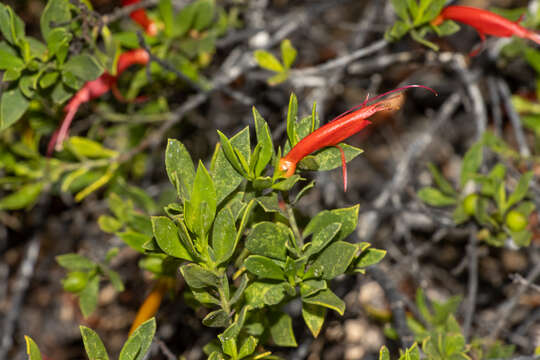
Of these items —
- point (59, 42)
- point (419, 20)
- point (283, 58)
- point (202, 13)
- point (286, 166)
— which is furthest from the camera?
point (202, 13)

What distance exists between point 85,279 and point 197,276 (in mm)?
653

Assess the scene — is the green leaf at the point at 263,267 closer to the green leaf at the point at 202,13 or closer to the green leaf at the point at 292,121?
the green leaf at the point at 292,121

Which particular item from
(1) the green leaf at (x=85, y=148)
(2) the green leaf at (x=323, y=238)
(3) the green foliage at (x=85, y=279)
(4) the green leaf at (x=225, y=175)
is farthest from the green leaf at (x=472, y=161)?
(1) the green leaf at (x=85, y=148)

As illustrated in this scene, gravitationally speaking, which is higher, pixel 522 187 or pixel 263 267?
pixel 263 267

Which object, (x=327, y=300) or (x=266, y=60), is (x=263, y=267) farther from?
(x=266, y=60)

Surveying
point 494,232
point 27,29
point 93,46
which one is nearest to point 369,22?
point 494,232

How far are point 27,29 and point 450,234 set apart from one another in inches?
89.1

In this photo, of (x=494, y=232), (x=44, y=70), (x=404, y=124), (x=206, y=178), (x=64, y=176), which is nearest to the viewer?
(x=206, y=178)

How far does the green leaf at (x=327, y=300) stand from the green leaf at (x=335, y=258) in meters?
0.03

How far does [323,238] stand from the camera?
90 cm

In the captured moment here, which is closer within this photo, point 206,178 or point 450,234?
point 206,178

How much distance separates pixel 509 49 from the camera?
70.9 inches

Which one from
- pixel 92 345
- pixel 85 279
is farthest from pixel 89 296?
pixel 92 345

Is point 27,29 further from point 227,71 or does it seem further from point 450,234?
point 450,234
